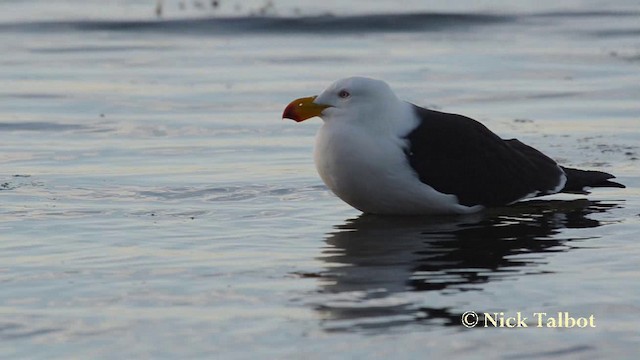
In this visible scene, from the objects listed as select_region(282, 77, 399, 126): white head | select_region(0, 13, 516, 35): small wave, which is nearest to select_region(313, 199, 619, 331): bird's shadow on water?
select_region(282, 77, 399, 126): white head

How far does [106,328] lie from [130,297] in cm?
57

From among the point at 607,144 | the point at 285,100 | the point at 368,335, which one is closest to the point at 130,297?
the point at 368,335

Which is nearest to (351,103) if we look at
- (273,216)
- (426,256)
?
(273,216)

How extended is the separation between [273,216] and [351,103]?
0.81 metres

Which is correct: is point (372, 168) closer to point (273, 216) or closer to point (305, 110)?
point (305, 110)

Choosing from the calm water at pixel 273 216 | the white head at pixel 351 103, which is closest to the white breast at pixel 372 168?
the white head at pixel 351 103

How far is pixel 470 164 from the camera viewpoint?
925cm

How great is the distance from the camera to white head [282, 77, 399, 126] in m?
8.88

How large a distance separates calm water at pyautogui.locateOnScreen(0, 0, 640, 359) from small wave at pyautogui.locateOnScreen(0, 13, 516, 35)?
2.59 feet

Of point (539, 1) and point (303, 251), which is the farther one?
point (539, 1)

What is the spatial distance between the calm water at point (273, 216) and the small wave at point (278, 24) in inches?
31.1

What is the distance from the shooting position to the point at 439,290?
7148mm

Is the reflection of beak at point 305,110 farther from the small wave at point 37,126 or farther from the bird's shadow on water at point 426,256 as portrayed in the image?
the small wave at point 37,126

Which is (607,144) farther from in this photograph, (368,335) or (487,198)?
(368,335)
